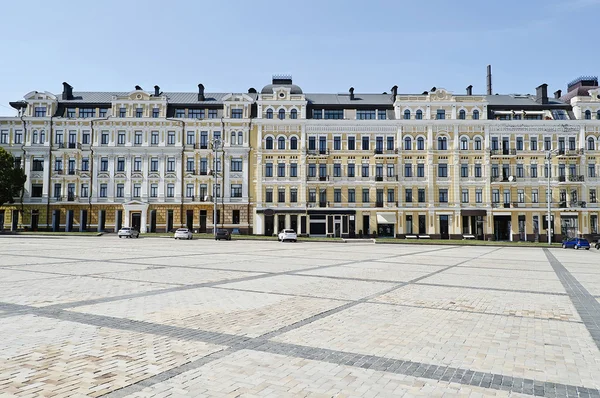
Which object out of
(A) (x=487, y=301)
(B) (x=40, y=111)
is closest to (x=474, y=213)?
(A) (x=487, y=301)

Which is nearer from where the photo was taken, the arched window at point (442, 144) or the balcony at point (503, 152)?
the balcony at point (503, 152)

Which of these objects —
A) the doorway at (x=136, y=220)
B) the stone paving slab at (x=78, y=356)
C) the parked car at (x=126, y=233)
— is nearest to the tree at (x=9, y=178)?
the doorway at (x=136, y=220)

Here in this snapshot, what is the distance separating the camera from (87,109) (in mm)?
55406

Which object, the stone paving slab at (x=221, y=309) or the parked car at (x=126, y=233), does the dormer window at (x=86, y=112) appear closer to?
the parked car at (x=126, y=233)

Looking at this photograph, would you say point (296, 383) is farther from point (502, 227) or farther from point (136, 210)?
Answer: point (502, 227)

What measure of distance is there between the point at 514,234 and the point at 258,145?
33726mm

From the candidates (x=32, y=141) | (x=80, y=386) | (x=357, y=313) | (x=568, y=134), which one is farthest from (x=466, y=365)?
(x=32, y=141)

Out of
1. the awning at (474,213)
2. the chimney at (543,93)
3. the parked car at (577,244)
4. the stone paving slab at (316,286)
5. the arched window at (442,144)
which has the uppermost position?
the chimney at (543,93)

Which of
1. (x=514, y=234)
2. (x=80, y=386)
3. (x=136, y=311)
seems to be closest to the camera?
(x=80, y=386)

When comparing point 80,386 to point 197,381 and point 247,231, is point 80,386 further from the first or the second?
point 247,231

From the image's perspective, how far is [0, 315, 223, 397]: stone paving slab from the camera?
475 centimetres

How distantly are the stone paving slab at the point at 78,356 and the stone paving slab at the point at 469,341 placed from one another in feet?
5.98

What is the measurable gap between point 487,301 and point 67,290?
10385 millimetres

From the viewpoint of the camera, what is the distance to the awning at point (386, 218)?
5281cm
